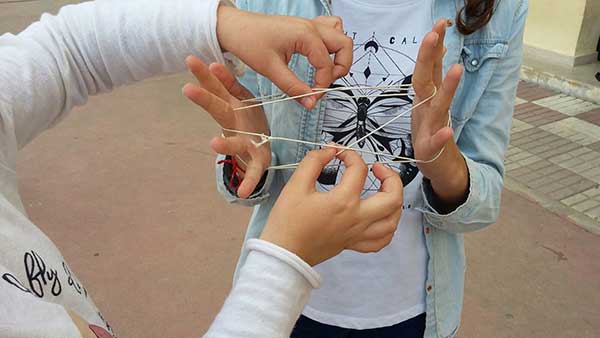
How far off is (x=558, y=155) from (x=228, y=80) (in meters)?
2.56

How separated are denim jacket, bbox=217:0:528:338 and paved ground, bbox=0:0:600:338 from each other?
1.08 meters

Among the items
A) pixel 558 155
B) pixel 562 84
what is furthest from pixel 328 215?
pixel 562 84

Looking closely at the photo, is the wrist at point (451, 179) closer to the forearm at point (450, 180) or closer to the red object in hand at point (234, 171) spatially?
the forearm at point (450, 180)

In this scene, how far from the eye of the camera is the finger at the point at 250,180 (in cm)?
65

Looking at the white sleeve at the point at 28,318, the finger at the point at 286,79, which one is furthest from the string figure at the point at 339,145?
the white sleeve at the point at 28,318

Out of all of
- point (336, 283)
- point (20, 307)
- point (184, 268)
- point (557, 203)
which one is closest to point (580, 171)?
point (557, 203)

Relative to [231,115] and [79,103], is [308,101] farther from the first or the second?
[79,103]

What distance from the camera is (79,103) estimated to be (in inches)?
31.8

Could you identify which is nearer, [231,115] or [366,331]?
[231,115]

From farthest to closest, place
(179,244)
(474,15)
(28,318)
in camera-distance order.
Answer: (179,244) → (474,15) → (28,318)

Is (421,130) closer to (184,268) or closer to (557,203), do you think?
Answer: (184,268)

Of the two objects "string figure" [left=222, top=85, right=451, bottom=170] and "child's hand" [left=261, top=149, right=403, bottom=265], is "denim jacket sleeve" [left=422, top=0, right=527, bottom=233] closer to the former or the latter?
"string figure" [left=222, top=85, right=451, bottom=170]

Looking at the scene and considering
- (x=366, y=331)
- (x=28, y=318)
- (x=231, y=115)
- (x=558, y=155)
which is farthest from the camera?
(x=558, y=155)

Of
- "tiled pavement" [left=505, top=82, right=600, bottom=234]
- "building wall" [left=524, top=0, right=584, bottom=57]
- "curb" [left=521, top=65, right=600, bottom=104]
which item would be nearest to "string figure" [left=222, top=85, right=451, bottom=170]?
"tiled pavement" [left=505, top=82, right=600, bottom=234]
